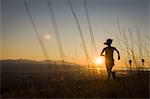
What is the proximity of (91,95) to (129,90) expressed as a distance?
0.78 m

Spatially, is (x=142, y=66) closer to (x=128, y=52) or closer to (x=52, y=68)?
(x=128, y=52)

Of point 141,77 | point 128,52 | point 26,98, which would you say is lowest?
point 26,98

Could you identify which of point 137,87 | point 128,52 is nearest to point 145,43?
point 128,52

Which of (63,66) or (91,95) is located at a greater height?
(63,66)

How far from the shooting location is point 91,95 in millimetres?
5145

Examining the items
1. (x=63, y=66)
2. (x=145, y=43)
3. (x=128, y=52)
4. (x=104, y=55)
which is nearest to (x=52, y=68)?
(x=63, y=66)

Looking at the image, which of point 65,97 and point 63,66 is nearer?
point 65,97

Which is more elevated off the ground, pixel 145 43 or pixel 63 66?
pixel 145 43

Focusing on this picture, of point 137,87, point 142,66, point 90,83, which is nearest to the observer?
point 137,87

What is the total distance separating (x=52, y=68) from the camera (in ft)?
18.5

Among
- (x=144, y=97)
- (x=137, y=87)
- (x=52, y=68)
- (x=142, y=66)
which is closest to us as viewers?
(x=144, y=97)

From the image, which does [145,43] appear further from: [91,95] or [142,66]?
[91,95]

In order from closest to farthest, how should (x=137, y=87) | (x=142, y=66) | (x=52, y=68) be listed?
(x=137, y=87), (x=52, y=68), (x=142, y=66)

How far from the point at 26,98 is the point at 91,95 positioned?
5.29 feet
